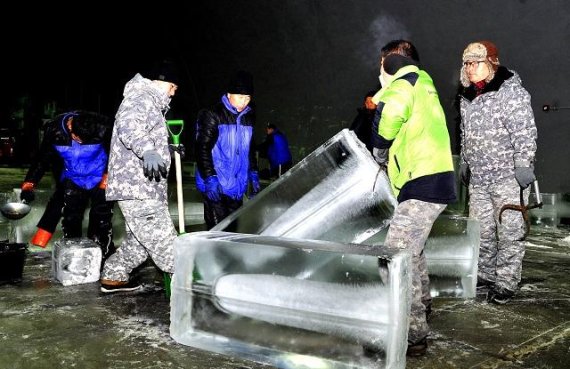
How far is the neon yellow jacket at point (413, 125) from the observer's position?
2.65m

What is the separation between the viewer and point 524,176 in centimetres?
369

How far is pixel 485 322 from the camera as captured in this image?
3406 mm

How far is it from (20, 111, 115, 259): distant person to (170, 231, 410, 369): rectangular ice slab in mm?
2124

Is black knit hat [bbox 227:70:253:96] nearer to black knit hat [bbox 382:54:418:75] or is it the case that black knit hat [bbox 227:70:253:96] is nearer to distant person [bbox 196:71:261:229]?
distant person [bbox 196:71:261:229]

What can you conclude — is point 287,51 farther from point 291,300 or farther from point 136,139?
point 291,300

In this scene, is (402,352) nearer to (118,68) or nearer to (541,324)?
(541,324)

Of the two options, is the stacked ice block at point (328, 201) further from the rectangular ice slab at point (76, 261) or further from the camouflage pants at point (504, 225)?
the rectangular ice slab at point (76, 261)

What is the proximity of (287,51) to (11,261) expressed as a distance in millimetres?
15697

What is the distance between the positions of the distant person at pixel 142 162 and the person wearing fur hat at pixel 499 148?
7.39 ft

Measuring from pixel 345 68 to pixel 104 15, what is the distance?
11893 mm

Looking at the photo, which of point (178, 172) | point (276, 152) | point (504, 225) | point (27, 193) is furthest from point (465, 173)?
point (276, 152)

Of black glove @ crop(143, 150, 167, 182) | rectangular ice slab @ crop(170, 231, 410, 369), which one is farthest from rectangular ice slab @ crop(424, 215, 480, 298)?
black glove @ crop(143, 150, 167, 182)

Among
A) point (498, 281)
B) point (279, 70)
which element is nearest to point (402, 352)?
point (498, 281)

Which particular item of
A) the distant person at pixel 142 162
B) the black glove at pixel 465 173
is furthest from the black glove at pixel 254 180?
the black glove at pixel 465 173
